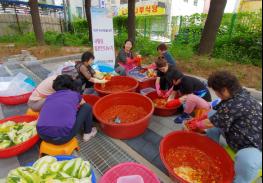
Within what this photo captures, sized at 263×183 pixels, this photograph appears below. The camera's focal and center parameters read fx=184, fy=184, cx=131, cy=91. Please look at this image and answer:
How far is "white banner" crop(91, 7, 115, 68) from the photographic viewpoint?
4559 millimetres

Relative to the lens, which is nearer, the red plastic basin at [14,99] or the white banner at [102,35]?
the red plastic basin at [14,99]

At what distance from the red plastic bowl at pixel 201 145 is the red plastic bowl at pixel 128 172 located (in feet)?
0.71

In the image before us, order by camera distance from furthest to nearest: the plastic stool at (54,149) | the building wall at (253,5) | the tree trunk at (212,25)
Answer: the tree trunk at (212,25) < the plastic stool at (54,149) < the building wall at (253,5)

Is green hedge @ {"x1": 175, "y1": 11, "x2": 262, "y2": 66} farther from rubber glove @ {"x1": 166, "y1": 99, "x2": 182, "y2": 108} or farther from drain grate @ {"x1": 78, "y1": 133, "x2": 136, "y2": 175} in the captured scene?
drain grate @ {"x1": 78, "y1": 133, "x2": 136, "y2": 175}

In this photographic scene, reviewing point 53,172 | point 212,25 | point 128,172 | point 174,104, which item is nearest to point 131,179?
point 128,172

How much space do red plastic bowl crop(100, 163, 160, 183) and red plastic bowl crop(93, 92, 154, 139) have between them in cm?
60

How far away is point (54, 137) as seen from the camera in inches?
74.4

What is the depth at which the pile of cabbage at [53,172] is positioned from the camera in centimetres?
146

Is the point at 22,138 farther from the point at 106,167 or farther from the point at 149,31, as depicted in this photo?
the point at 149,31

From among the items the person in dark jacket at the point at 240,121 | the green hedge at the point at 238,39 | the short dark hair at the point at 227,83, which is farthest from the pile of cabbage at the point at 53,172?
the green hedge at the point at 238,39

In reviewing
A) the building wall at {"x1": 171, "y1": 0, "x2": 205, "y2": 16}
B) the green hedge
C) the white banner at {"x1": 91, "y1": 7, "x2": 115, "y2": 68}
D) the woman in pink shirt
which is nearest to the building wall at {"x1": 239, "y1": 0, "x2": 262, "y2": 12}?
the green hedge

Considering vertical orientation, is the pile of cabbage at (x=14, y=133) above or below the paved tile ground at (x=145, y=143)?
above

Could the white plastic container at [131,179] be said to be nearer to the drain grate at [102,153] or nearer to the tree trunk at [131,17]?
the drain grate at [102,153]

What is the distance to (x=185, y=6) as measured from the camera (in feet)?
59.4
